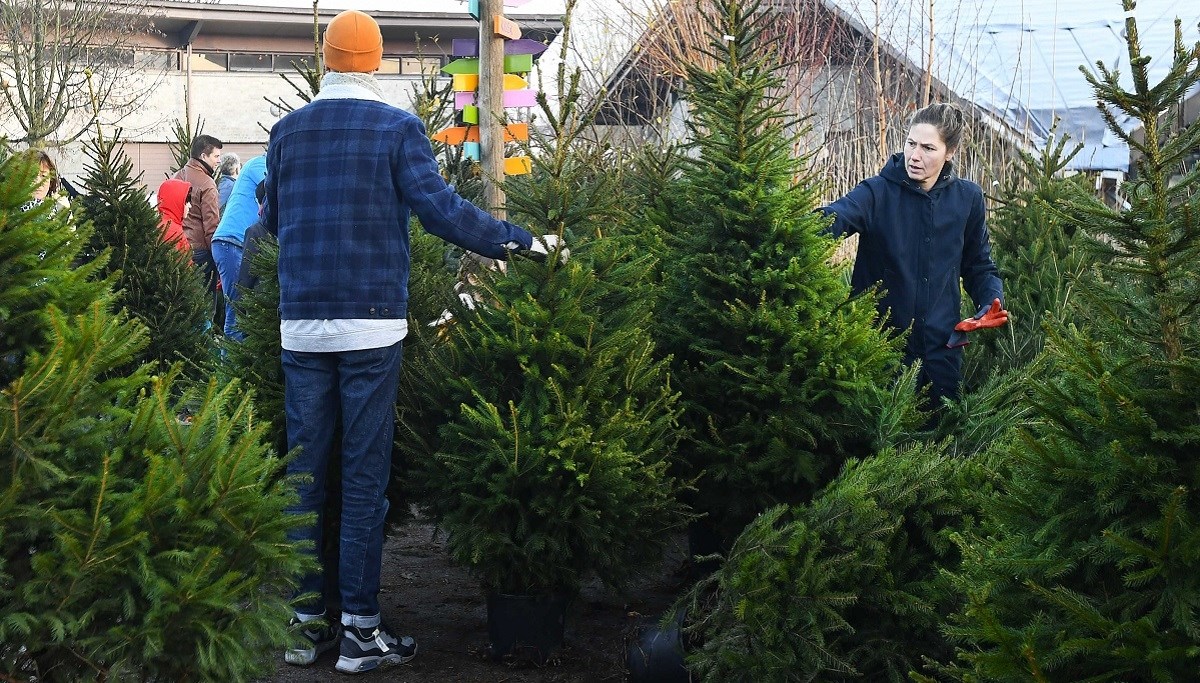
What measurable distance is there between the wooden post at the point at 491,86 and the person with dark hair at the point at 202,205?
4136 millimetres

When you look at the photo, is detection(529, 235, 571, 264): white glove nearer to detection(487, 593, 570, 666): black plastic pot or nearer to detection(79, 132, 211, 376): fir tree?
detection(487, 593, 570, 666): black plastic pot

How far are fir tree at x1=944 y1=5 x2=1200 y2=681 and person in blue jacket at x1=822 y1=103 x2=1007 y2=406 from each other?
294 centimetres

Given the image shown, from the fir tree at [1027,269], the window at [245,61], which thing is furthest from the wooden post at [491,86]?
the window at [245,61]

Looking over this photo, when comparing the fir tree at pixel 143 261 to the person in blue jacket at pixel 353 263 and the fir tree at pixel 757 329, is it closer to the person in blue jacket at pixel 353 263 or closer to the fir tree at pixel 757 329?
the person in blue jacket at pixel 353 263

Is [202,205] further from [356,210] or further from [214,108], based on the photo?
[214,108]

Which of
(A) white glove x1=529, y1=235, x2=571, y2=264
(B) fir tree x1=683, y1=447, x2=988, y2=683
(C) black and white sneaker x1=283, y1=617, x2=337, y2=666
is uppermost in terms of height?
(A) white glove x1=529, y1=235, x2=571, y2=264

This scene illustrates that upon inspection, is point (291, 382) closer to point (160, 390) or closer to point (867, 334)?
point (160, 390)

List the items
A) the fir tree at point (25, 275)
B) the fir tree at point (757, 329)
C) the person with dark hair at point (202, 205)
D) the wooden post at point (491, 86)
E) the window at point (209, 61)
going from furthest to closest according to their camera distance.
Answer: the window at point (209, 61) → the person with dark hair at point (202, 205) → the wooden post at point (491, 86) → the fir tree at point (757, 329) → the fir tree at point (25, 275)

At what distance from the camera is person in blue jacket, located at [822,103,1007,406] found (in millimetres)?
5191

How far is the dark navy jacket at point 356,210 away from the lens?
4.21 m

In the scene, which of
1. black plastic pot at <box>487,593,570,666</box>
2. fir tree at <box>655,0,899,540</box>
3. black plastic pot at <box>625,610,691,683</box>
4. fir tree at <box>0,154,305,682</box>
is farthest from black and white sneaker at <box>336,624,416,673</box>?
fir tree at <box>0,154,305,682</box>

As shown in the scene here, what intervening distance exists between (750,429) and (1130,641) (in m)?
2.79

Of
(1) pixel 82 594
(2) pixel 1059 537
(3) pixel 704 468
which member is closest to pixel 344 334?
(3) pixel 704 468

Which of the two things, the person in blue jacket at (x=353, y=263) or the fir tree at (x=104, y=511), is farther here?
the person in blue jacket at (x=353, y=263)
